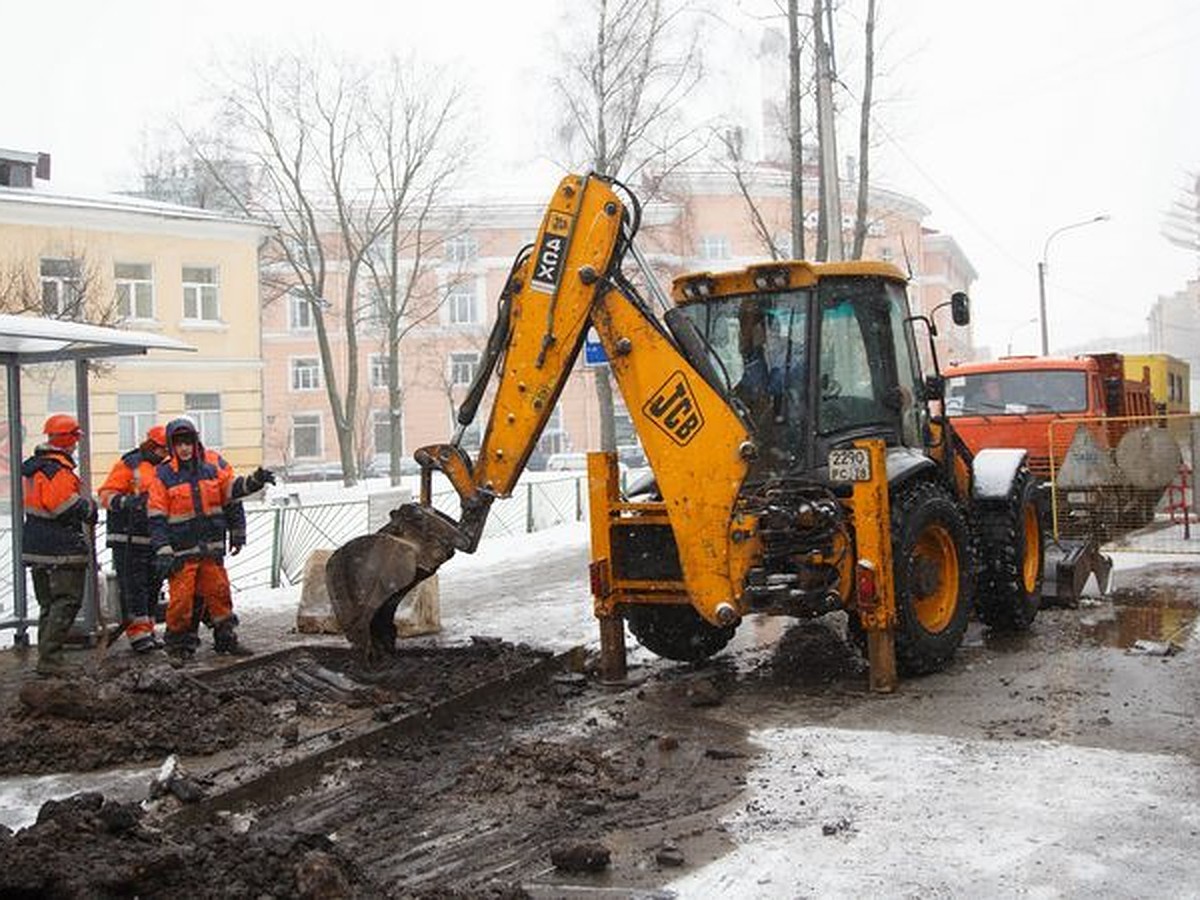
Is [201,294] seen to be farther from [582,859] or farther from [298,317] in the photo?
[582,859]

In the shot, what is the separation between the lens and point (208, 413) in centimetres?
3192

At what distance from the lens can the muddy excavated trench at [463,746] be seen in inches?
177

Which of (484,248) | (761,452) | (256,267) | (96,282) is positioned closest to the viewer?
(761,452)

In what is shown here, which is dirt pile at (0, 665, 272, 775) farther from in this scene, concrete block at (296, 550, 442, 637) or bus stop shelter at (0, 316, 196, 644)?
bus stop shelter at (0, 316, 196, 644)

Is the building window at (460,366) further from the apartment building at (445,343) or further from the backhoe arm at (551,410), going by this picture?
the backhoe arm at (551,410)

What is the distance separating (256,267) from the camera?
3256cm

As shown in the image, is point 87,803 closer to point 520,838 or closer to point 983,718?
point 520,838

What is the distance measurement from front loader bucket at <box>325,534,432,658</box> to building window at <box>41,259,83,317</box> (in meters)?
15.1

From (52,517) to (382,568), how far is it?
276cm

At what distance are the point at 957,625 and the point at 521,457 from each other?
3.19 m

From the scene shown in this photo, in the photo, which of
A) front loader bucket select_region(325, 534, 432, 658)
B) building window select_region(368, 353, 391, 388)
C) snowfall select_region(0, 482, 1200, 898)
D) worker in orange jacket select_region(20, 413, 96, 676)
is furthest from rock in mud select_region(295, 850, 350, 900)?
building window select_region(368, 353, 391, 388)

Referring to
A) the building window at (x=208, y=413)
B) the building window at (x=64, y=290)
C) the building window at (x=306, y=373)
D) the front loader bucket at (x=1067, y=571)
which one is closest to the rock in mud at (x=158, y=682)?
the front loader bucket at (x=1067, y=571)

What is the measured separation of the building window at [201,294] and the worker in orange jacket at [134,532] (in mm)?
22980

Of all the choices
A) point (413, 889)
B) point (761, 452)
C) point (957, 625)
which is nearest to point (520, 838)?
point (413, 889)
